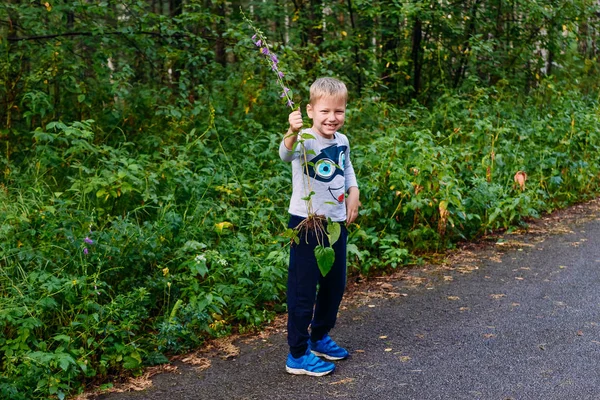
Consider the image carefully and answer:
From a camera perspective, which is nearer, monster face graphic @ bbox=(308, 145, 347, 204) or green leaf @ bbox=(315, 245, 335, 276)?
green leaf @ bbox=(315, 245, 335, 276)

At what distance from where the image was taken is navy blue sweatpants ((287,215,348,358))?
12.5 ft

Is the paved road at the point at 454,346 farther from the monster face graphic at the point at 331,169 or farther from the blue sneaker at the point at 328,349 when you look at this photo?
the monster face graphic at the point at 331,169

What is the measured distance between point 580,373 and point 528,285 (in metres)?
1.67

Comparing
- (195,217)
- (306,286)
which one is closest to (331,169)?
(306,286)

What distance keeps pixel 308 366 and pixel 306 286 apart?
47 cm

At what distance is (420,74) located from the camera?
11.1 meters

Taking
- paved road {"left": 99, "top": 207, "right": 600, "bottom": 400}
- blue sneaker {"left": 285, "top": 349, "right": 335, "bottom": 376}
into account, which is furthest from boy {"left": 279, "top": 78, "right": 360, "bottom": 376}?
paved road {"left": 99, "top": 207, "right": 600, "bottom": 400}

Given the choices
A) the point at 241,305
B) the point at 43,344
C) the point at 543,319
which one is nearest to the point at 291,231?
the point at 241,305

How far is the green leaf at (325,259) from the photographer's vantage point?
3.69 meters

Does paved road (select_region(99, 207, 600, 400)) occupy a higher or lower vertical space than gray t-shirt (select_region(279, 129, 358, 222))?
lower

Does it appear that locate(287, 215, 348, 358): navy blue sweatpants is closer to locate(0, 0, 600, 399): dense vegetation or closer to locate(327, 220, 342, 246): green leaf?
locate(327, 220, 342, 246): green leaf

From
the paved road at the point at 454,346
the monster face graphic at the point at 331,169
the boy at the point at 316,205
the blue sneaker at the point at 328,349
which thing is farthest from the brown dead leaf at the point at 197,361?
the monster face graphic at the point at 331,169

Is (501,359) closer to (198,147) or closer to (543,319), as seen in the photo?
(543,319)

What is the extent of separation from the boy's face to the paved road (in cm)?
140
